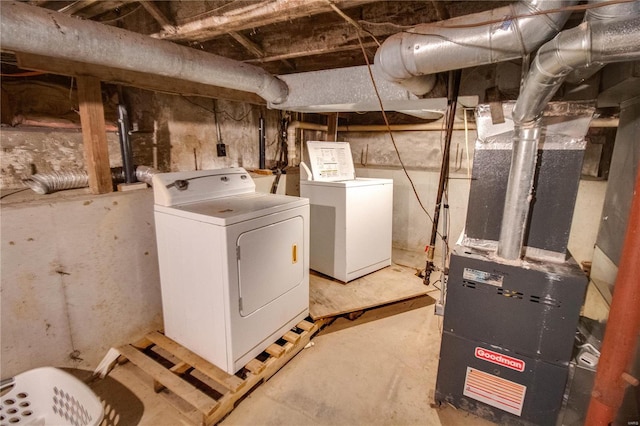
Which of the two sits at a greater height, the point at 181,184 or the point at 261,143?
the point at 261,143

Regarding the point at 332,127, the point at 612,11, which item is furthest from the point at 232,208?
the point at 332,127

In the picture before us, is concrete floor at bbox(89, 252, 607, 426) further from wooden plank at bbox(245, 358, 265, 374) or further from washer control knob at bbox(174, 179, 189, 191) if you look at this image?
washer control knob at bbox(174, 179, 189, 191)

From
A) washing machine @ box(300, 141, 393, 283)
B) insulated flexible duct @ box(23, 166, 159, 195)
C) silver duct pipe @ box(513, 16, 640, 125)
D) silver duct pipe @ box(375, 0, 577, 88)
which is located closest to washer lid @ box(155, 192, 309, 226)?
insulated flexible duct @ box(23, 166, 159, 195)

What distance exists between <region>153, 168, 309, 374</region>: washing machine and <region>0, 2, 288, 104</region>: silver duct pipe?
66 centimetres

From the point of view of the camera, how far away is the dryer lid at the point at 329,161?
10.1 feet

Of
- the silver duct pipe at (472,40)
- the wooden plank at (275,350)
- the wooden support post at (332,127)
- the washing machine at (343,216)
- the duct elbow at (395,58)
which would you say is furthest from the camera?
the wooden support post at (332,127)

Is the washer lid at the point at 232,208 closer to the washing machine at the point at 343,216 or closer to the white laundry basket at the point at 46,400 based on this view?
the washing machine at the point at 343,216

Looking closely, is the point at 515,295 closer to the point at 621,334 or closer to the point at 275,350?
the point at 621,334

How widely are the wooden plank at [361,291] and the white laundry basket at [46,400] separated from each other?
1492 mm

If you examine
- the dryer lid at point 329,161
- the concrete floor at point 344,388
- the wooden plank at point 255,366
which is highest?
the dryer lid at point 329,161

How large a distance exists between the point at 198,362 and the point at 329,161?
2140 millimetres

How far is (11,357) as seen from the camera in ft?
5.58

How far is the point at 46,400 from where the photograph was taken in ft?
5.46

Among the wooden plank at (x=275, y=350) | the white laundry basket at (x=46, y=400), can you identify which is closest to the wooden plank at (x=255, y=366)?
the wooden plank at (x=275, y=350)
